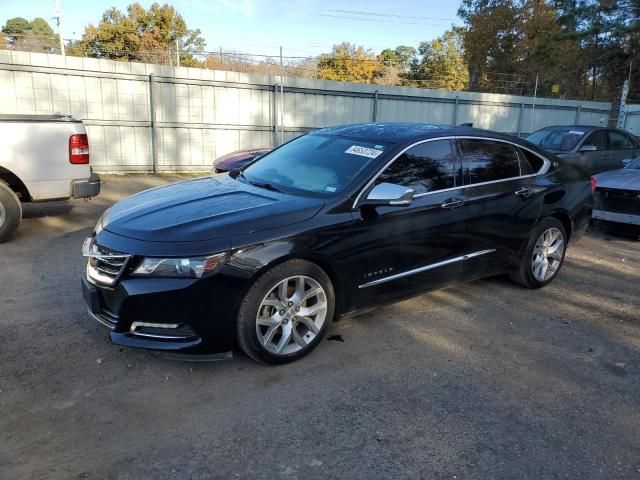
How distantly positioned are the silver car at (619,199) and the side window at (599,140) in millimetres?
2617

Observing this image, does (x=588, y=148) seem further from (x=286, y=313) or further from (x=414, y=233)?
(x=286, y=313)

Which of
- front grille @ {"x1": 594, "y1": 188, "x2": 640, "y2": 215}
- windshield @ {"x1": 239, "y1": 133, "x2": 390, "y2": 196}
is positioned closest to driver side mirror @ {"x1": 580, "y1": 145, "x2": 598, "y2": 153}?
front grille @ {"x1": 594, "y1": 188, "x2": 640, "y2": 215}

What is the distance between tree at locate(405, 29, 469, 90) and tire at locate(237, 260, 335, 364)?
4449 cm

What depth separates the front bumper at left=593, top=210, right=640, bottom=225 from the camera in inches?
289

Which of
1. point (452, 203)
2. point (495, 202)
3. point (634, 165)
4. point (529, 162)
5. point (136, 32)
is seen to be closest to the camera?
point (452, 203)

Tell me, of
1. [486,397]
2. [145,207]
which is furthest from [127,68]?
[486,397]

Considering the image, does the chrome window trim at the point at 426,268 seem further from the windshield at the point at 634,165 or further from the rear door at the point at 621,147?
the rear door at the point at 621,147

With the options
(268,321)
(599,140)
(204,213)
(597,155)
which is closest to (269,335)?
(268,321)

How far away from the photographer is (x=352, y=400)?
3223 millimetres

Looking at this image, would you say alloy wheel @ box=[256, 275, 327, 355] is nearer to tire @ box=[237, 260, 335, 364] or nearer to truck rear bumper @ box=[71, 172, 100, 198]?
tire @ box=[237, 260, 335, 364]

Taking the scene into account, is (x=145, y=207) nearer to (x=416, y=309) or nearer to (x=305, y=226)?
(x=305, y=226)

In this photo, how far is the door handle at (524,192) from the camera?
16.1ft

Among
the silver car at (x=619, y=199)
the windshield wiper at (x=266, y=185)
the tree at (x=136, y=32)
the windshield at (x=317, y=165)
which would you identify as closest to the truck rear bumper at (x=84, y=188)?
the windshield at (x=317, y=165)

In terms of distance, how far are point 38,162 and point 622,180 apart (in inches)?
315
